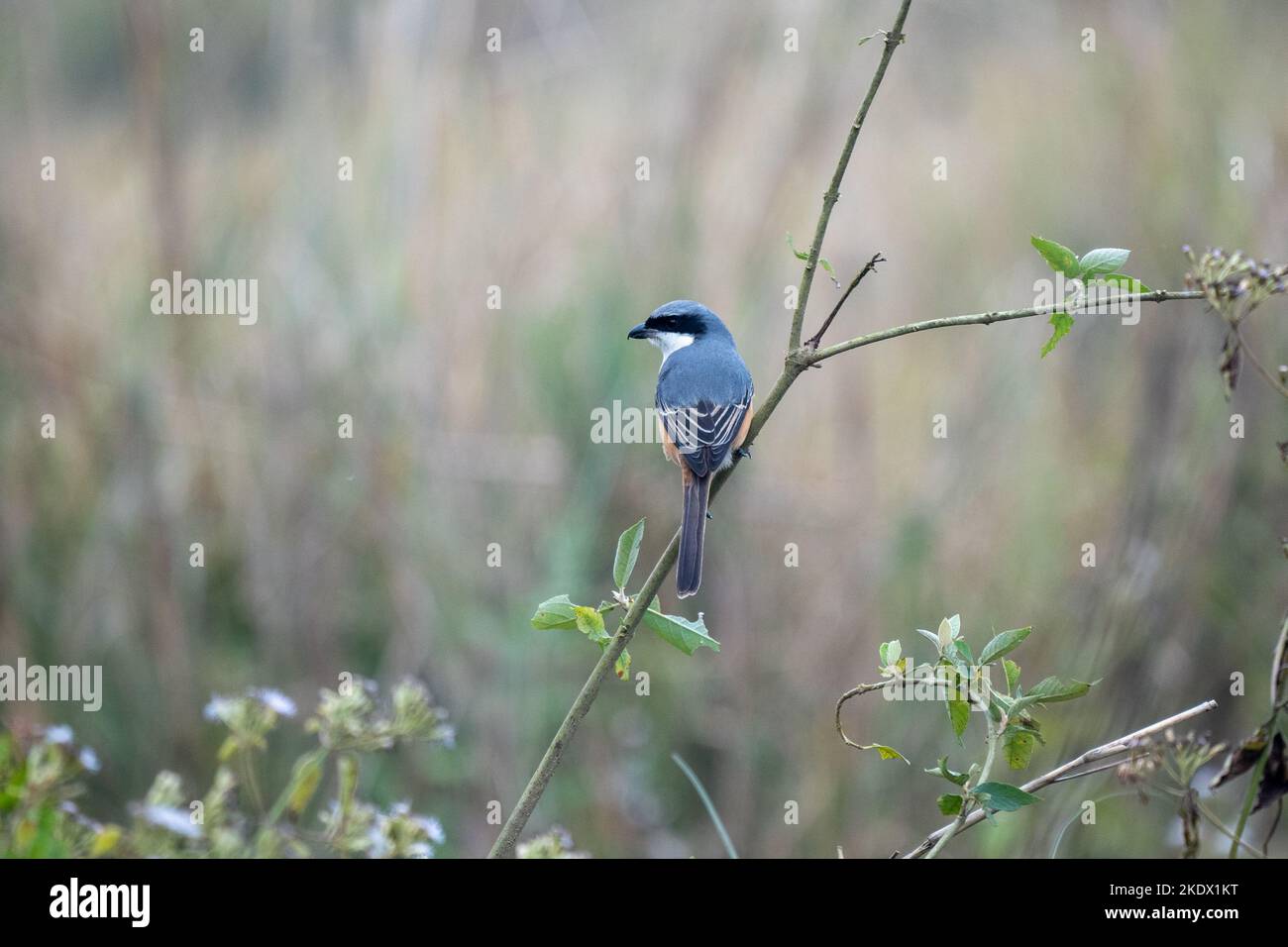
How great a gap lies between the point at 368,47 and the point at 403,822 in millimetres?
3918

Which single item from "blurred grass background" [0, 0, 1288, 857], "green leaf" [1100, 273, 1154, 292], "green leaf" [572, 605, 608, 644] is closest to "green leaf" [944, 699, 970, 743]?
"green leaf" [572, 605, 608, 644]

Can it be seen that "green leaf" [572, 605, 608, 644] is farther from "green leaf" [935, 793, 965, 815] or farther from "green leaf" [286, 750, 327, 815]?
"green leaf" [286, 750, 327, 815]

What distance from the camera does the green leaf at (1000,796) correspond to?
1.41 meters

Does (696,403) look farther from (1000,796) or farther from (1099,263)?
(1000,796)

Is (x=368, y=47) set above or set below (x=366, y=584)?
above

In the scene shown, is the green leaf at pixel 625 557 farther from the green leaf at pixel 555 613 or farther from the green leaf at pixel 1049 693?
the green leaf at pixel 1049 693

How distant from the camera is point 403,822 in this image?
192 centimetres

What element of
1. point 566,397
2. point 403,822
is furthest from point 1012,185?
point 403,822

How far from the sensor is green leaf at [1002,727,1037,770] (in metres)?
1.49

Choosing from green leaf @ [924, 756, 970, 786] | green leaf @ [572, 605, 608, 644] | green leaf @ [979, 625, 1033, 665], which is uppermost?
green leaf @ [572, 605, 608, 644]

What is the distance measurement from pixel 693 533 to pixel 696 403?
56cm

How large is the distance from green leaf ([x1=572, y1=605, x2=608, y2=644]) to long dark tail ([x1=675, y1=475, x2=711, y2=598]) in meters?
0.97

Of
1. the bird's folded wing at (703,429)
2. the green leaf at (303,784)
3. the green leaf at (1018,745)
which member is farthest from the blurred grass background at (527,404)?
the green leaf at (1018,745)

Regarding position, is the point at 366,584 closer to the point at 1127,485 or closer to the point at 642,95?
the point at 642,95
